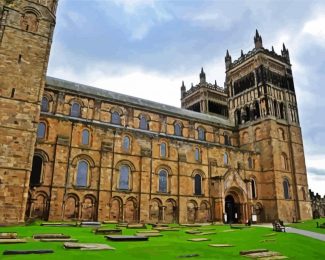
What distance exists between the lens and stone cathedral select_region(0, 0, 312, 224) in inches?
999

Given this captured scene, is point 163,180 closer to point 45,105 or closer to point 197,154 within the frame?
point 197,154

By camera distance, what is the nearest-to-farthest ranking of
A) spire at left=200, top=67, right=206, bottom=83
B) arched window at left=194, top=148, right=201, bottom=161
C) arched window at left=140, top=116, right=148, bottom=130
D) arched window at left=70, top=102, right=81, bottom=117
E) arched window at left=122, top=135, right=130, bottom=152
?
arched window at left=122, top=135, right=130, bottom=152 < arched window at left=70, top=102, right=81, bottom=117 < arched window at left=194, top=148, right=201, bottom=161 < arched window at left=140, top=116, right=148, bottom=130 < spire at left=200, top=67, right=206, bottom=83

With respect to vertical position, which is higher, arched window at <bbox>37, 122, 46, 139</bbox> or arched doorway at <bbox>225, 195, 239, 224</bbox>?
arched window at <bbox>37, 122, 46, 139</bbox>

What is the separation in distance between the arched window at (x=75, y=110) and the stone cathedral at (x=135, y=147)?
13 cm

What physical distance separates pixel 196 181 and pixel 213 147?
6.40m

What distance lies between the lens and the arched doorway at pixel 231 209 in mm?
40969

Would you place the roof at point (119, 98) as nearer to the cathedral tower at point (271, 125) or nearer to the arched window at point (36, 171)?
the cathedral tower at point (271, 125)

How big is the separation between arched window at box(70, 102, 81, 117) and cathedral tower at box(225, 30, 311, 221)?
2924cm

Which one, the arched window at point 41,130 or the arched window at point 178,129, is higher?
the arched window at point 178,129

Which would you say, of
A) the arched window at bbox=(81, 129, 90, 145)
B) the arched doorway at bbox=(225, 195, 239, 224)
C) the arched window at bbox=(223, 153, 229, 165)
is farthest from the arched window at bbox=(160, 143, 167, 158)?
the arched doorway at bbox=(225, 195, 239, 224)

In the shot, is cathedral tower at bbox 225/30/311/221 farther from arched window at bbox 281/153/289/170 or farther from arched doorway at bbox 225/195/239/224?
arched doorway at bbox 225/195/239/224

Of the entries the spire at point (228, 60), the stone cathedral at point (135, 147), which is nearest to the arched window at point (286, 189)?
the stone cathedral at point (135, 147)

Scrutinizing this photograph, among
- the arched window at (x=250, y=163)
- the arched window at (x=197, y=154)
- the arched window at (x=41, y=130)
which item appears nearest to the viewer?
the arched window at (x=41, y=130)

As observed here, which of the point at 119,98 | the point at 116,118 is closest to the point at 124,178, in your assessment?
the point at 116,118
